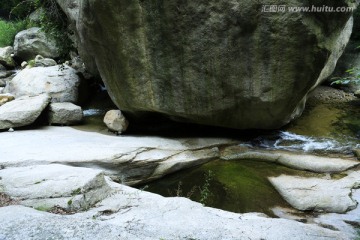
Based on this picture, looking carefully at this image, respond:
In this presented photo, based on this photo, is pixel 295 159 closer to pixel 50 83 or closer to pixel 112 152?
pixel 112 152

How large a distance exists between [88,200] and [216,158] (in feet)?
13.1

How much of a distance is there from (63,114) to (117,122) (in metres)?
1.59

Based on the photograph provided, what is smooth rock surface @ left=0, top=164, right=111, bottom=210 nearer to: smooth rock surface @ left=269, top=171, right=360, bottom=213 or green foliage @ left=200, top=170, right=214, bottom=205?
green foliage @ left=200, top=170, right=214, bottom=205

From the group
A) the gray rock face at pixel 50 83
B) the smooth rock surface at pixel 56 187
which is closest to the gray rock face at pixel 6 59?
the gray rock face at pixel 50 83

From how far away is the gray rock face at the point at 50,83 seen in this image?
10.2 m

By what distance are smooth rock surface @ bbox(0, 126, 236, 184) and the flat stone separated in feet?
1.32

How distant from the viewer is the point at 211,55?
21.4ft

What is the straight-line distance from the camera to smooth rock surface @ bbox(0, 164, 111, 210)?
12.6ft

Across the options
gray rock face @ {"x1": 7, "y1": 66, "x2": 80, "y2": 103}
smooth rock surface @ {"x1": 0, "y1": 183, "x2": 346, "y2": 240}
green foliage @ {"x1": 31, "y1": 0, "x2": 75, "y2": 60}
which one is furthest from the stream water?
green foliage @ {"x1": 31, "y1": 0, "x2": 75, "y2": 60}

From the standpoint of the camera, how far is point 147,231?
317 cm

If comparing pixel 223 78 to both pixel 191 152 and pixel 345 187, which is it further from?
pixel 345 187

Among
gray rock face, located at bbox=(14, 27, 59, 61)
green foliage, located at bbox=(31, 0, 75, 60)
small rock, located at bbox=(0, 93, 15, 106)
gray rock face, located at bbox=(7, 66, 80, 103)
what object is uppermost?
green foliage, located at bbox=(31, 0, 75, 60)

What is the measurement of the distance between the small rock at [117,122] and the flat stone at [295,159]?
8.76 feet

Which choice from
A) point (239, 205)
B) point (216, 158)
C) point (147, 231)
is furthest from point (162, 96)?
point (147, 231)
